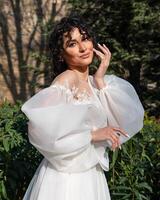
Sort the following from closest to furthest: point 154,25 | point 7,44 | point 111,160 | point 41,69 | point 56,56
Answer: point 56,56, point 111,160, point 154,25, point 41,69, point 7,44

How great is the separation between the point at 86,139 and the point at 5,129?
0.96 meters

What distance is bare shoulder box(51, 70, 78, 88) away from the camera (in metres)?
2.38

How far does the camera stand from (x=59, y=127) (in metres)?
2.24

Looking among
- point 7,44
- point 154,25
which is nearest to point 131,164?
point 154,25

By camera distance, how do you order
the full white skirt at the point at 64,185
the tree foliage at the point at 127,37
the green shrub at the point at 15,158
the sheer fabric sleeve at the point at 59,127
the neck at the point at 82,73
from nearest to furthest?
the sheer fabric sleeve at the point at 59,127
the full white skirt at the point at 64,185
the neck at the point at 82,73
the green shrub at the point at 15,158
the tree foliage at the point at 127,37

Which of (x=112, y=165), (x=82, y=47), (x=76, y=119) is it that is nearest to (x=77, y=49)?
(x=82, y=47)

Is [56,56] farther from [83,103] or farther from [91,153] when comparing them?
[91,153]

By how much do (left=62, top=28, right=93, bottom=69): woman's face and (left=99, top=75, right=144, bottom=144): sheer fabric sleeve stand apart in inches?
7.5

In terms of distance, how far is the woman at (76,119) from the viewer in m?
2.25

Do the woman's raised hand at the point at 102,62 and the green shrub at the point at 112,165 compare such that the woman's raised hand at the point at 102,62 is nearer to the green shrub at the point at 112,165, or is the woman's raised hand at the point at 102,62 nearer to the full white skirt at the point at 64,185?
the full white skirt at the point at 64,185

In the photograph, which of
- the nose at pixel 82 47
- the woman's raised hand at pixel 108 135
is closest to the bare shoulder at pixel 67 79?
the nose at pixel 82 47

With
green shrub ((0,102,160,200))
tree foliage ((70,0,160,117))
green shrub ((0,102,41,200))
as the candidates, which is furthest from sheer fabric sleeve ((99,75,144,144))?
tree foliage ((70,0,160,117))

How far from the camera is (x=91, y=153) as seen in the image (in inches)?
94.5

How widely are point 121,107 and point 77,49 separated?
36 cm
